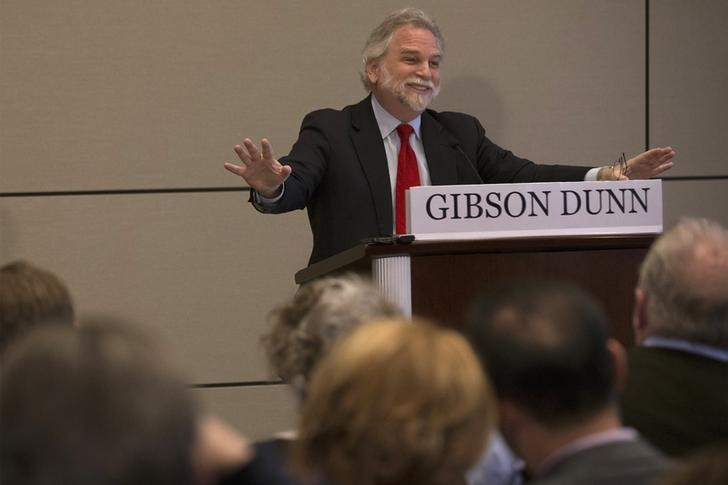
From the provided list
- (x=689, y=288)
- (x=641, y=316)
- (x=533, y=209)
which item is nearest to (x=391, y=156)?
(x=533, y=209)

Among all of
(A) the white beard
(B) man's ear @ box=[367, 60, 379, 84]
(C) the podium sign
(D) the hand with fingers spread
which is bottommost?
(C) the podium sign

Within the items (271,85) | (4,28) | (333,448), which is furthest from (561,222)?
(4,28)

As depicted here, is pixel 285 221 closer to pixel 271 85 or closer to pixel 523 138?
pixel 271 85

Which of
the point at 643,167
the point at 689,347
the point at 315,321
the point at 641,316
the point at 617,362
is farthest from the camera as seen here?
the point at 643,167

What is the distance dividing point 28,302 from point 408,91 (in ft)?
8.01

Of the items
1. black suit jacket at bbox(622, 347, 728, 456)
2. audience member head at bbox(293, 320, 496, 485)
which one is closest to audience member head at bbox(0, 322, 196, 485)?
audience member head at bbox(293, 320, 496, 485)

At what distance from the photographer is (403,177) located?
168 inches

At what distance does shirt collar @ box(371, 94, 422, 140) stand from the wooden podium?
1147 mm

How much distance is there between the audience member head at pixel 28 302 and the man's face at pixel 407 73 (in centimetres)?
235

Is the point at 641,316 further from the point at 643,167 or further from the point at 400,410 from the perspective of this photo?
the point at 643,167

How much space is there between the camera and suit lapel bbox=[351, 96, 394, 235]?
4.21 meters

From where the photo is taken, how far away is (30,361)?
119 centimetres

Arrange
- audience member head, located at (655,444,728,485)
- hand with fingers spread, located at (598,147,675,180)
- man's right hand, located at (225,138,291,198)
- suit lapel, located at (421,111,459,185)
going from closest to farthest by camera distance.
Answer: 1. audience member head, located at (655,444,728,485)
2. man's right hand, located at (225,138,291,198)
3. hand with fingers spread, located at (598,147,675,180)
4. suit lapel, located at (421,111,459,185)

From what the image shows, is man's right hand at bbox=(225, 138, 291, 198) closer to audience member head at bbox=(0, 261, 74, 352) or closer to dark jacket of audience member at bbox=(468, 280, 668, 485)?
audience member head at bbox=(0, 261, 74, 352)
